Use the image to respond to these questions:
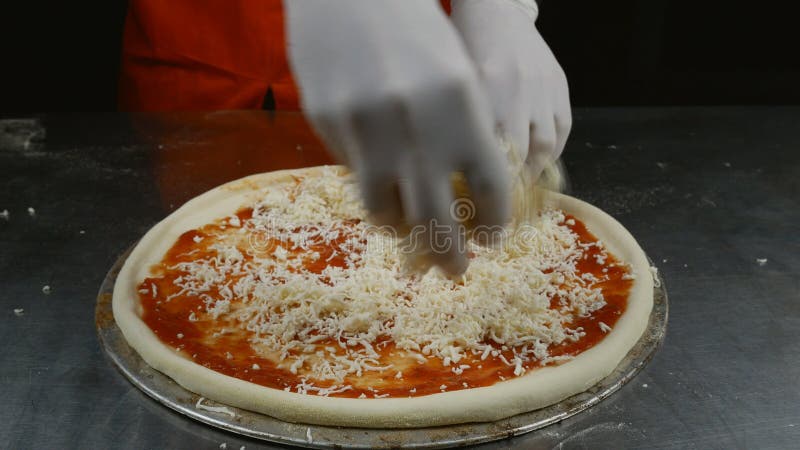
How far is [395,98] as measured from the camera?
46.0 inches

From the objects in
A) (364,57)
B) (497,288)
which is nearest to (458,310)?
(497,288)

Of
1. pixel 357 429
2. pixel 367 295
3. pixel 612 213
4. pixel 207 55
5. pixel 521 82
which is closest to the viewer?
pixel 357 429

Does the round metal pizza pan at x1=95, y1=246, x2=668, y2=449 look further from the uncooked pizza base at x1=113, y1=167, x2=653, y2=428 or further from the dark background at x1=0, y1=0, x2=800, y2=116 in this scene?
the dark background at x1=0, y1=0, x2=800, y2=116

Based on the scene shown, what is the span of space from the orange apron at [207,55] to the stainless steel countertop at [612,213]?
10cm

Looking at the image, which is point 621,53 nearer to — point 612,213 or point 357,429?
point 612,213

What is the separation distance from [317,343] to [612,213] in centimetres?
110

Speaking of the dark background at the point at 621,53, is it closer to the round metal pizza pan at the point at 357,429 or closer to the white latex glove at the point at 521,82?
the white latex glove at the point at 521,82

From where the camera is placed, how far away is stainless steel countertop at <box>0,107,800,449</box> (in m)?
1.53

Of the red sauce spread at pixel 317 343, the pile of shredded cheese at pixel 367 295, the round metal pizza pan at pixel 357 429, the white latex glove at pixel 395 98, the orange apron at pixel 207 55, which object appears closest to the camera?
the white latex glove at pixel 395 98

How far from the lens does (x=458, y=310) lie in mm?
1802

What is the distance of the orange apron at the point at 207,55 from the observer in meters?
2.77

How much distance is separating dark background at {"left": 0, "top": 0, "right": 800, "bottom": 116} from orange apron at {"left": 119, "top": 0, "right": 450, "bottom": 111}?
1.26 meters

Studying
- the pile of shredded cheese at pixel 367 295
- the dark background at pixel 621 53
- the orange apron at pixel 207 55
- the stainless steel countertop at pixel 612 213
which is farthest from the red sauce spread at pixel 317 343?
the dark background at pixel 621 53

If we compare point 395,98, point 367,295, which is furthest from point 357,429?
point 395,98
